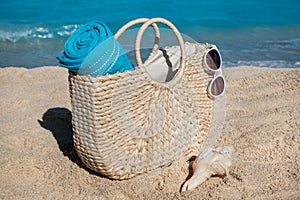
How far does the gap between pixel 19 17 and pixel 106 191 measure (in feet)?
25.5

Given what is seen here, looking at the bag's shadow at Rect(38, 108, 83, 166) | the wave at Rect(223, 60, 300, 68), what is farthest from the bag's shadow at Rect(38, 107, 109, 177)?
the wave at Rect(223, 60, 300, 68)

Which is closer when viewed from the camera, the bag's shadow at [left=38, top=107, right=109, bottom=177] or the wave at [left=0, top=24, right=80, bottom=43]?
the bag's shadow at [left=38, top=107, right=109, bottom=177]

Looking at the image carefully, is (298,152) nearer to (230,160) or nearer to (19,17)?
(230,160)

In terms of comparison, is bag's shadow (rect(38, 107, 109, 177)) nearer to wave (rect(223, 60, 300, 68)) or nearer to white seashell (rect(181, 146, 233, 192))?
white seashell (rect(181, 146, 233, 192))

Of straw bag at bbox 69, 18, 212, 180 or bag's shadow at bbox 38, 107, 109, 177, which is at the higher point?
straw bag at bbox 69, 18, 212, 180

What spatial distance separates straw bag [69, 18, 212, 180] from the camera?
1.83 m

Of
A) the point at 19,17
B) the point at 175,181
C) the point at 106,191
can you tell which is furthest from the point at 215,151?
the point at 19,17

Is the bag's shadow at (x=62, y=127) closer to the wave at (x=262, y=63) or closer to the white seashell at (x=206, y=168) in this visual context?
the white seashell at (x=206, y=168)

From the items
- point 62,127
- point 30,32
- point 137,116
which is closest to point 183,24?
point 30,32

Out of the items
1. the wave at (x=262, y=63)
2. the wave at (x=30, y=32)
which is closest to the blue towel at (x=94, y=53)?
the wave at (x=262, y=63)

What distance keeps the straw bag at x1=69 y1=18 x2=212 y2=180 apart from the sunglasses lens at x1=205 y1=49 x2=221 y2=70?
73mm

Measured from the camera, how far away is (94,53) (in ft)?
6.01

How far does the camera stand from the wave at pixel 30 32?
734cm

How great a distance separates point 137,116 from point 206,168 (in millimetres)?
429
